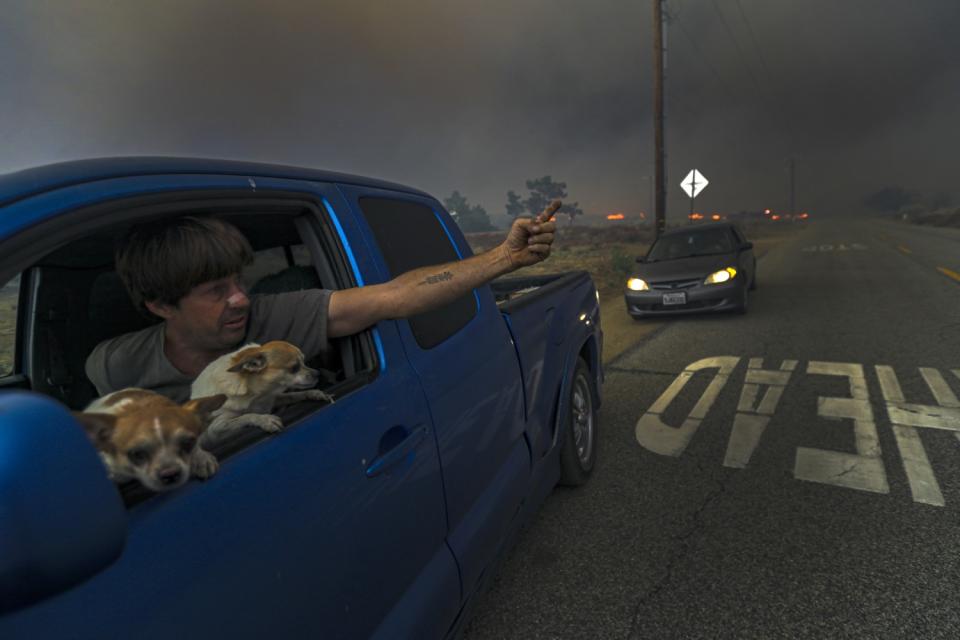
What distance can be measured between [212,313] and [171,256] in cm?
23

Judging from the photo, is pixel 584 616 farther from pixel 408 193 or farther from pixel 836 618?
pixel 408 193

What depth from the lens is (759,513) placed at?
293 centimetres

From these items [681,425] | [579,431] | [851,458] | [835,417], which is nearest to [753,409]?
[835,417]

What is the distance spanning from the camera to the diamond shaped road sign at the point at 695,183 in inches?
672

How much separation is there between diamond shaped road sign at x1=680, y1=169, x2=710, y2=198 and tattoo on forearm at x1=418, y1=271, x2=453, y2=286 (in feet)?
56.4

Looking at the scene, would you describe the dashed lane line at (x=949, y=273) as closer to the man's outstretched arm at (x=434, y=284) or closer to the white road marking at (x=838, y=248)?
the white road marking at (x=838, y=248)

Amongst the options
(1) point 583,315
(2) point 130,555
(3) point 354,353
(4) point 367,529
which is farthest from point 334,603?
(1) point 583,315

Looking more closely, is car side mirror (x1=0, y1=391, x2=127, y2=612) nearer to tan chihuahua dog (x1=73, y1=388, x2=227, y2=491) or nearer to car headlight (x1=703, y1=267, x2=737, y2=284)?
tan chihuahua dog (x1=73, y1=388, x2=227, y2=491)

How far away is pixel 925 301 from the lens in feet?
27.9

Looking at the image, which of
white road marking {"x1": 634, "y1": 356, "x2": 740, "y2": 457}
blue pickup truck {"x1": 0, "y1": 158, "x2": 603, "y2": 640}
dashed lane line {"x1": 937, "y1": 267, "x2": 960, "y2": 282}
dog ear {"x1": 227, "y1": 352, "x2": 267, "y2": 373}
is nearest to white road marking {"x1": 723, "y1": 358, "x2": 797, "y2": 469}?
white road marking {"x1": 634, "y1": 356, "x2": 740, "y2": 457}

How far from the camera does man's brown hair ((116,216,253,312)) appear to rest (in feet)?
4.88

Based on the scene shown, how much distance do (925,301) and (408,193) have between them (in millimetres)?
9841

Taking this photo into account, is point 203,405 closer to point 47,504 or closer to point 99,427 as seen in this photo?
point 99,427

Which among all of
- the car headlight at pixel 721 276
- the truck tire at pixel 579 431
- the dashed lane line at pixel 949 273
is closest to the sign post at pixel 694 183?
the dashed lane line at pixel 949 273
